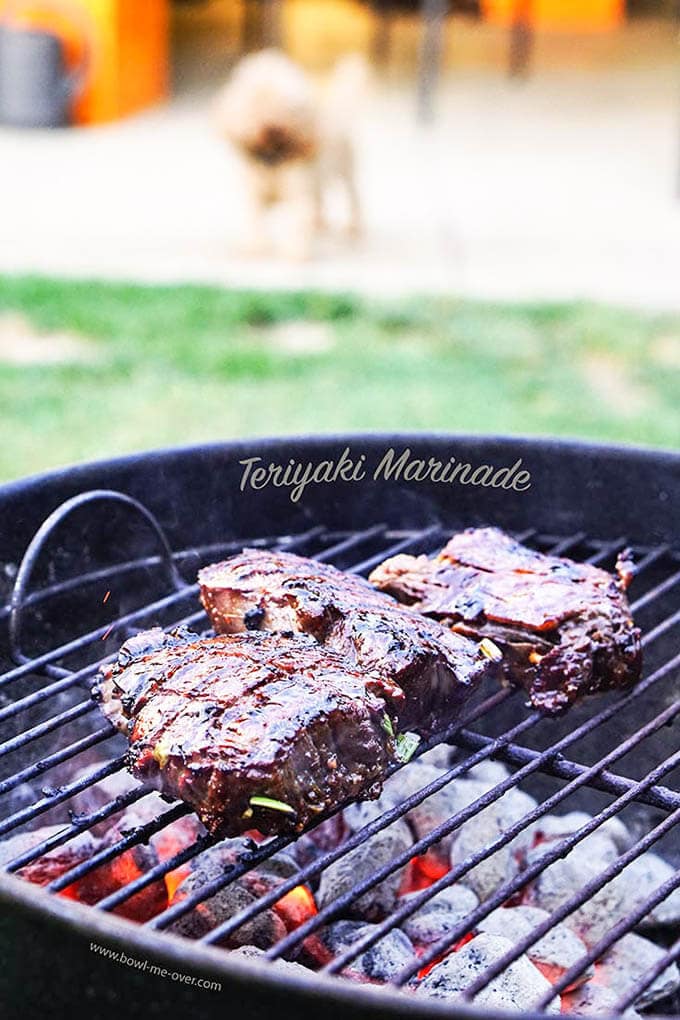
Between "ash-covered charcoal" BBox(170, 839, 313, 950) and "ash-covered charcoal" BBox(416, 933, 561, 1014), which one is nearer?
"ash-covered charcoal" BBox(416, 933, 561, 1014)

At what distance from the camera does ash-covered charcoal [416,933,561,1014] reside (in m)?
1.95

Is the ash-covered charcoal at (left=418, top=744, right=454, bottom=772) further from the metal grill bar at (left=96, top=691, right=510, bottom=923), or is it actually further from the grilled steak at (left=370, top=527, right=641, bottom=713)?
the metal grill bar at (left=96, top=691, right=510, bottom=923)

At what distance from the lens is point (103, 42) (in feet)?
31.3

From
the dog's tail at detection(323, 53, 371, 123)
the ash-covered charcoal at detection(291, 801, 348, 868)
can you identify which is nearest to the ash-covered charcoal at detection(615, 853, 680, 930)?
the ash-covered charcoal at detection(291, 801, 348, 868)

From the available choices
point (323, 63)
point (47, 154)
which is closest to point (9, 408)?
point (47, 154)

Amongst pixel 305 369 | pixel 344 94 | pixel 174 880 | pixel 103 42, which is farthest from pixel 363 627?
pixel 103 42

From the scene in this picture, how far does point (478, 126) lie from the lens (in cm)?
1071

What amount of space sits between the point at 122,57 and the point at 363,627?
→ 347 inches

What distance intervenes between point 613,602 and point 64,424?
11.4 feet

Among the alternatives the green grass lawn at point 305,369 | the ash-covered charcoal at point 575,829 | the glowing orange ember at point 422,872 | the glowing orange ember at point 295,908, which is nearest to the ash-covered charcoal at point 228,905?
the glowing orange ember at point 295,908

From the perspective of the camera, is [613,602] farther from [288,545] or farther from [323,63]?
[323,63]

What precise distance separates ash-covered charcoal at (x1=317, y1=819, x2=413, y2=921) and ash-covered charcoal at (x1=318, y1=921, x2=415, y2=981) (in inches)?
1.9

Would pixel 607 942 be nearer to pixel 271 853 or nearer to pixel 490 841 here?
pixel 271 853

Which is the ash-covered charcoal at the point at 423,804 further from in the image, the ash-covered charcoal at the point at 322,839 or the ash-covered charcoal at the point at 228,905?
the ash-covered charcoal at the point at 228,905
